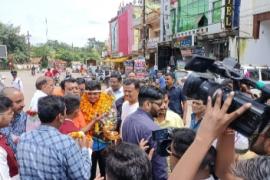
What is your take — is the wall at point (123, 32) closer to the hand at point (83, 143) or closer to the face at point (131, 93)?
the face at point (131, 93)

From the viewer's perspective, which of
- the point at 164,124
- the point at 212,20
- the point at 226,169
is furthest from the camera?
the point at 212,20

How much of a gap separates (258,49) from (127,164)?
1667 cm

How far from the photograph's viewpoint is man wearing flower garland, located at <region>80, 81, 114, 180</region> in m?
4.45

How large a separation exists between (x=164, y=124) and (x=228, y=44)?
15.0 m

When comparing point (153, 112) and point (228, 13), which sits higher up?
point (228, 13)

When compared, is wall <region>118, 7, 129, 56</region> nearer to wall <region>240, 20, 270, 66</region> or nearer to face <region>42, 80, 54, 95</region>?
wall <region>240, 20, 270, 66</region>

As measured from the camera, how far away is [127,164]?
1776 millimetres

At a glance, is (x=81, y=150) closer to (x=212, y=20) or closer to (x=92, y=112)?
(x=92, y=112)

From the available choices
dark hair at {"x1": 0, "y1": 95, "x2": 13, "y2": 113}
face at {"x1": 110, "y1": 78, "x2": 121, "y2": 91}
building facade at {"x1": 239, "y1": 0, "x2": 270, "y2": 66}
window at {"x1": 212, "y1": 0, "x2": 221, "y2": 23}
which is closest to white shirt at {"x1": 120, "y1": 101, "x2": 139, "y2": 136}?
face at {"x1": 110, "y1": 78, "x2": 121, "y2": 91}

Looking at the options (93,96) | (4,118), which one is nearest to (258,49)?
(93,96)

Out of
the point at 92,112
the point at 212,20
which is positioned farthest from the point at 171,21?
the point at 92,112

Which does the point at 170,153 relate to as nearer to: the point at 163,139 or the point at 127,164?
the point at 163,139

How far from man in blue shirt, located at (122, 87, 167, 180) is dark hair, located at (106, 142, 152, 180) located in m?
1.11

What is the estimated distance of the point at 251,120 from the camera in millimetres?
1286
